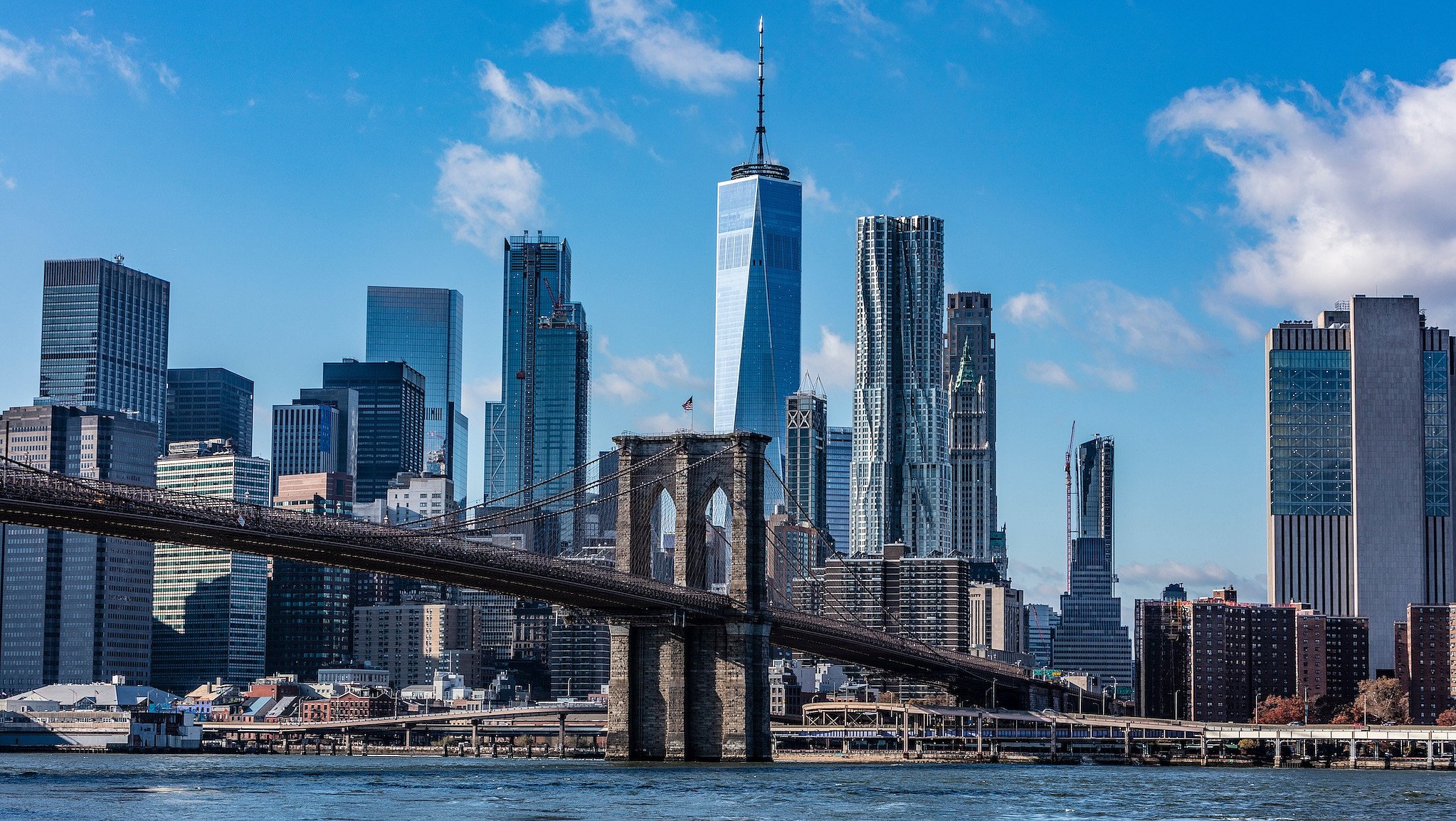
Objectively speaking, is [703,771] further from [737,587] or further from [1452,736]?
[1452,736]

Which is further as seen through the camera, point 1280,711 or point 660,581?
point 1280,711

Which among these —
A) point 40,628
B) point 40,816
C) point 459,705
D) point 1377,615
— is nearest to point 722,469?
point 40,816

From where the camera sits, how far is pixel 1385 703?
156375 millimetres

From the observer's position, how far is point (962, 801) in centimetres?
6544

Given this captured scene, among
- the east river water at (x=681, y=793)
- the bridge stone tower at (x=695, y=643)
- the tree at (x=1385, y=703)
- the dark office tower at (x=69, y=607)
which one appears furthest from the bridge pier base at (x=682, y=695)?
the dark office tower at (x=69, y=607)

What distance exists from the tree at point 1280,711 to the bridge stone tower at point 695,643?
7762 centimetres

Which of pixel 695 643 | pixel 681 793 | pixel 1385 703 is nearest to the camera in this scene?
pixel 681 793

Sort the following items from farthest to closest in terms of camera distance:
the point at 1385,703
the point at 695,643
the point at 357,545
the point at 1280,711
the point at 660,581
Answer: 1. the point at 1280,711
2. the point at 1385,703
3. the point at 695,643
4. the point at 660,581
5. the point at 357,545

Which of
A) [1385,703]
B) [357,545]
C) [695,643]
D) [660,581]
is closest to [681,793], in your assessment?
[357,545]

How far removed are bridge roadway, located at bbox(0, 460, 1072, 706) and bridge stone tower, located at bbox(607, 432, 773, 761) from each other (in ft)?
3.66

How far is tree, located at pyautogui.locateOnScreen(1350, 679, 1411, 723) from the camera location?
156 m

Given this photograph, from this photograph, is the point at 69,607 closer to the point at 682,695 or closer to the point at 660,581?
the point at 660,581

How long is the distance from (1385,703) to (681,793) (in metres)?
107

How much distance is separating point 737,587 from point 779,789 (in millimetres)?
19670
